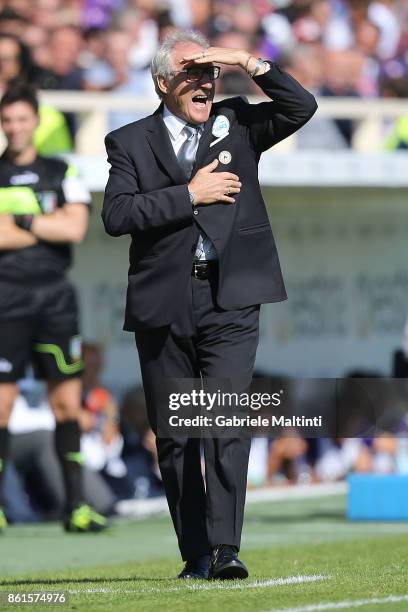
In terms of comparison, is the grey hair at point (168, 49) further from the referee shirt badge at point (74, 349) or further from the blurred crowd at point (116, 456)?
the referee shirt badge at point (74, 349)

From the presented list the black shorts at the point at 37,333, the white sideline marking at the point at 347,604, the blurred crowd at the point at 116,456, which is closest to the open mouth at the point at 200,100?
the white sideline marking at the point at 347,604

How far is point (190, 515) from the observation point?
616cm

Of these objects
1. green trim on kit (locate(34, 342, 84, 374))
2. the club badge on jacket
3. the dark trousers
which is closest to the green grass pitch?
the dark trousers

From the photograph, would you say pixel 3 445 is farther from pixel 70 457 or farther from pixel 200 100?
pixel 200 100

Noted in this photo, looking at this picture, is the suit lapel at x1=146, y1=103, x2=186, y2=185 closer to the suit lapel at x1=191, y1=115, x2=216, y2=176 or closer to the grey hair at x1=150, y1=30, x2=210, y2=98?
the suit lapel at x1=191, y1=115, x2=216, y2=176

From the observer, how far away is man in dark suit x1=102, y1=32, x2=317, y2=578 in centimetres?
594

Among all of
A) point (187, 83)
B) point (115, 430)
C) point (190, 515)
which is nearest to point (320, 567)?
point (190, 515)

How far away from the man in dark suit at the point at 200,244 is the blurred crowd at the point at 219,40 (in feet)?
19.4

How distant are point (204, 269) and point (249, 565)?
5.75 ft

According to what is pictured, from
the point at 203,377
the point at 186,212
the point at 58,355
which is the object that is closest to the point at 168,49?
the point at 186,212

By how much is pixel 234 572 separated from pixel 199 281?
1.07m

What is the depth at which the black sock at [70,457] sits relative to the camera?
9.52 m

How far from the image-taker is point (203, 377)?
607 cm

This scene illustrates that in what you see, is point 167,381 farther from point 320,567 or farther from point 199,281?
point 320,567
